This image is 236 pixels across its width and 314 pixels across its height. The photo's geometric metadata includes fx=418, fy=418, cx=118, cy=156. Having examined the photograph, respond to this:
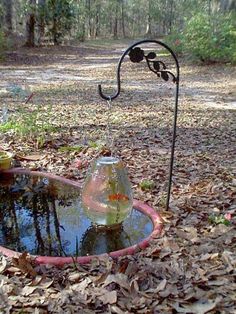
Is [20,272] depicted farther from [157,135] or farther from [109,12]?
[109,12]

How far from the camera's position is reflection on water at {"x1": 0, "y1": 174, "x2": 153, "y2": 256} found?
239 centimetres

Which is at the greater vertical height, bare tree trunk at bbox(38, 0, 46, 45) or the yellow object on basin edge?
bare tree trunk at bbox(38, 0, 46, 45)

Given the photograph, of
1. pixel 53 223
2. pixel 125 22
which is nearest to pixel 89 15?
pixel 125 22

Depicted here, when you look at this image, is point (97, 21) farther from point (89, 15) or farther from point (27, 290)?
point (27, 290)

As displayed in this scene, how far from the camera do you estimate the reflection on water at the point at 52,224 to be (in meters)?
2.39

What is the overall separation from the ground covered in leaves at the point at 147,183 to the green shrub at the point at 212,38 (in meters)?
3.27

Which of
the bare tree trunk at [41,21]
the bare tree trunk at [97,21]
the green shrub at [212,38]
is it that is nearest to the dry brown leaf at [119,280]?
the green shrub at [212,38]

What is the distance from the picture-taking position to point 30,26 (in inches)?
642

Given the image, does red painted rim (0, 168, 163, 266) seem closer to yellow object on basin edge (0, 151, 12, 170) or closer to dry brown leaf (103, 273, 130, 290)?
dry brown leaf (103, 273, 130, 290)

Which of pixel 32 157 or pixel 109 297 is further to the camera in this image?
pixel 32 157

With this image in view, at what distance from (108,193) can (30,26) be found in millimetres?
15192

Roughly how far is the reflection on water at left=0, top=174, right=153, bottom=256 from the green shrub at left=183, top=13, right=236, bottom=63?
915 centimetres

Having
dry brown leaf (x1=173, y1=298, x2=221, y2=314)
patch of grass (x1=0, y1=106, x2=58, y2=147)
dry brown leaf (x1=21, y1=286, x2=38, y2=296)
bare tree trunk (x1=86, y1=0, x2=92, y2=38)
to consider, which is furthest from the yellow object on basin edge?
bare tree trunk (x1=86, y1=0, x2=92, y2=38)

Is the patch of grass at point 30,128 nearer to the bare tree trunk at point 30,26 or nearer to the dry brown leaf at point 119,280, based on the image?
the dry brown leaf at point 119,280
